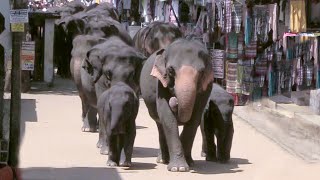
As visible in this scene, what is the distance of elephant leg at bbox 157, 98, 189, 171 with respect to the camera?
9016 mm

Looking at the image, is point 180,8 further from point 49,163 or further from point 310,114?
point 49,163

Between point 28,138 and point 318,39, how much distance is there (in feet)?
18.5

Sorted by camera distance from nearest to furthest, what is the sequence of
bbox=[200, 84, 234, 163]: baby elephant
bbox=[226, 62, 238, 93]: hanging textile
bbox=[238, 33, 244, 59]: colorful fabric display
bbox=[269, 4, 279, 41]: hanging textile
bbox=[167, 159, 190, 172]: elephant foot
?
bbox=[167, 159, 190, 172]: elephant foot
bbox=[200, 84, 234, 163]: baby elephant
bbox=[269, 4, 279, 41]: hanging textile
bbox=[238, 33, 244, 59]: colorful fabric display
bbox=[226, 62, 238, 93]: hanging textile

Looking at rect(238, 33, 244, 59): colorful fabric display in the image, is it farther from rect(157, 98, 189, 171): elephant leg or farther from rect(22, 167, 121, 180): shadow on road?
→ rect(22, 167, 121, 180): shadow on road

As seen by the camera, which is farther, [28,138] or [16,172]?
[28,138]

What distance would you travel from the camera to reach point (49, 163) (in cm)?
961

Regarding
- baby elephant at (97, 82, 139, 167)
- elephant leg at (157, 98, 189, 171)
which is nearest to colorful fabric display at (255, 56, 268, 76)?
baby elephant at (97, 82, 139, 167)

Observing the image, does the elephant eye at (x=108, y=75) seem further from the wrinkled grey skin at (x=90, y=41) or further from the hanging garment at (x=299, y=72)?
the hanging garment at (x=299, y=72)

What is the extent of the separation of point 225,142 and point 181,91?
129 centimetres

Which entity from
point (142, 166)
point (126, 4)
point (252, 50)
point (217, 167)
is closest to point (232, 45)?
point (252, 50)

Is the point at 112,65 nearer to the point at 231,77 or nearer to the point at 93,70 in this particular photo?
the point at 93,70

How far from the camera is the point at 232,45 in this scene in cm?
1680

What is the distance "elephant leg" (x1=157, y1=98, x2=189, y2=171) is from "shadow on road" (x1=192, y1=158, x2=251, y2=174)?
11.7 inches

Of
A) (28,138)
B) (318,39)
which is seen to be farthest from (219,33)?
(28,138)
